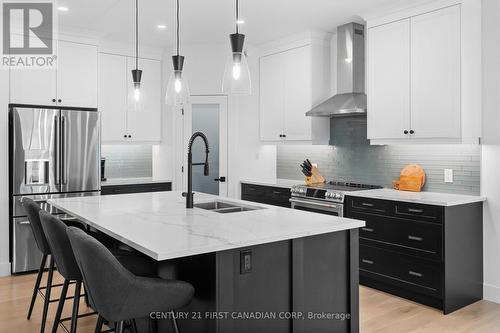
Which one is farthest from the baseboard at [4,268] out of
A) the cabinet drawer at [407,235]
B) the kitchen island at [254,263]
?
the cabinet drawer at [407,235]

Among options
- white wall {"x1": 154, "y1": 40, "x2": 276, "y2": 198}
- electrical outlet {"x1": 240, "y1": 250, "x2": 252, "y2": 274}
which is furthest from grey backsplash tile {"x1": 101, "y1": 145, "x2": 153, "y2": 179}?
electrical outlet {"x1": 240, "y1": 250, "x2": 252, "y2": 274}

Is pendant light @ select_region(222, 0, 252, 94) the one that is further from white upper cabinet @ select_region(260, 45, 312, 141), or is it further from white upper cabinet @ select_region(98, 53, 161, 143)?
white upper cabinet @ select_region(98, 53, 161, 143)

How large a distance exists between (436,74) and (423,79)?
5.0 inches

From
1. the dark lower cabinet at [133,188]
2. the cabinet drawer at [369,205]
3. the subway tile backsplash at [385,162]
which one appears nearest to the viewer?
the cabinet drawer at [369,205]

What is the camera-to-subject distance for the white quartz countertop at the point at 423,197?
12.0 feet

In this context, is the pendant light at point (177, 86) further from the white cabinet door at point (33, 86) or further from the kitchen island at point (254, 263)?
the white cabinet door at point (33, 86)

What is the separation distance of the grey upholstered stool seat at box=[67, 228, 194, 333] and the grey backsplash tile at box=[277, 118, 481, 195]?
10.6 feet

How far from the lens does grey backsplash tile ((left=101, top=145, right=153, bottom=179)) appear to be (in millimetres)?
6094

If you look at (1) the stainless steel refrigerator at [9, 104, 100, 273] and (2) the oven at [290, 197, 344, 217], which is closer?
(2) the oven at [290, 197, 344, 217]

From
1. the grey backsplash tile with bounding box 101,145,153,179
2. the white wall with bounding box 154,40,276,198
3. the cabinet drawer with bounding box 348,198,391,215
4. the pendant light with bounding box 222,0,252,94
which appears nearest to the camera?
the pendant light with bounding box 222,0,252,94

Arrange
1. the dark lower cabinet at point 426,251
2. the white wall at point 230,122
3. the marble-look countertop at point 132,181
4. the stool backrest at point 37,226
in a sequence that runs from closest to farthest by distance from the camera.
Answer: the stool backrest at point 37,226, the dark lower cabinet at point 426,251, the marble-look countertop at point 132,181, the white wall at point 230,122

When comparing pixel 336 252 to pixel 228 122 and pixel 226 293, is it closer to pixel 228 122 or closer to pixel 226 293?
pixel 226 293

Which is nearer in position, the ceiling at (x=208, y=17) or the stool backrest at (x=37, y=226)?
the stool backrest at (x=37, y=226)

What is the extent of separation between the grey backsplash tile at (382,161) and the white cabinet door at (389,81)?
0.39m
